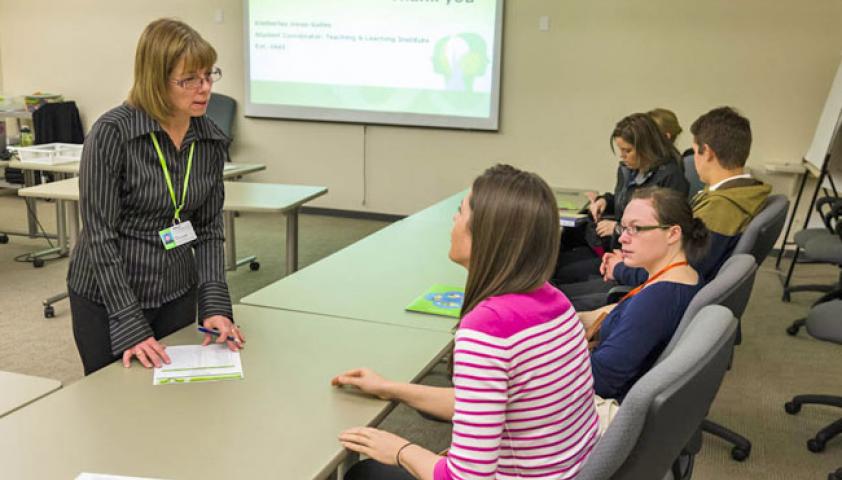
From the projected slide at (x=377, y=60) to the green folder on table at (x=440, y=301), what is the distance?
4032mm

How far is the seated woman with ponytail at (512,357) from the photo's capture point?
3.92ft

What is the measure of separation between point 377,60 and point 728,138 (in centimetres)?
403


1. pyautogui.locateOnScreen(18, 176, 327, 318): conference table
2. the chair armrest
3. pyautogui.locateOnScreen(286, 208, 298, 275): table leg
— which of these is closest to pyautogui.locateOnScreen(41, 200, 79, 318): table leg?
pyautogui.locateOnScreen(18, 176, 327, 318): conference table

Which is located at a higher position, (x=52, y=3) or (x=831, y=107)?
(x=52, y=3)

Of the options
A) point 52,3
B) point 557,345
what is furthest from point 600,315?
point 52,3

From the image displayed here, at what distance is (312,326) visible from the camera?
2.01 meters

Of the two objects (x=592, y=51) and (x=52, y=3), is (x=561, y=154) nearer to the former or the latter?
(x=592, y=51)

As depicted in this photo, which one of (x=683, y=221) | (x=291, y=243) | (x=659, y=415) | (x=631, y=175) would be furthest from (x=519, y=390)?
(x=291, y=243)

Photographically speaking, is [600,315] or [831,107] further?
[831,107]

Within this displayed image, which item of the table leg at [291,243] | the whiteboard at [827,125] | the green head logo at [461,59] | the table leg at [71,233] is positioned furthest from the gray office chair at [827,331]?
the green head logo at [461,59]

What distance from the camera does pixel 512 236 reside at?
1.26m

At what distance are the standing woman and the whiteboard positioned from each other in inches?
166

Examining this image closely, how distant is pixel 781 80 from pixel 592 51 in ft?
4.69

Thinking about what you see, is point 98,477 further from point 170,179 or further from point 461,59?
point 461,59
